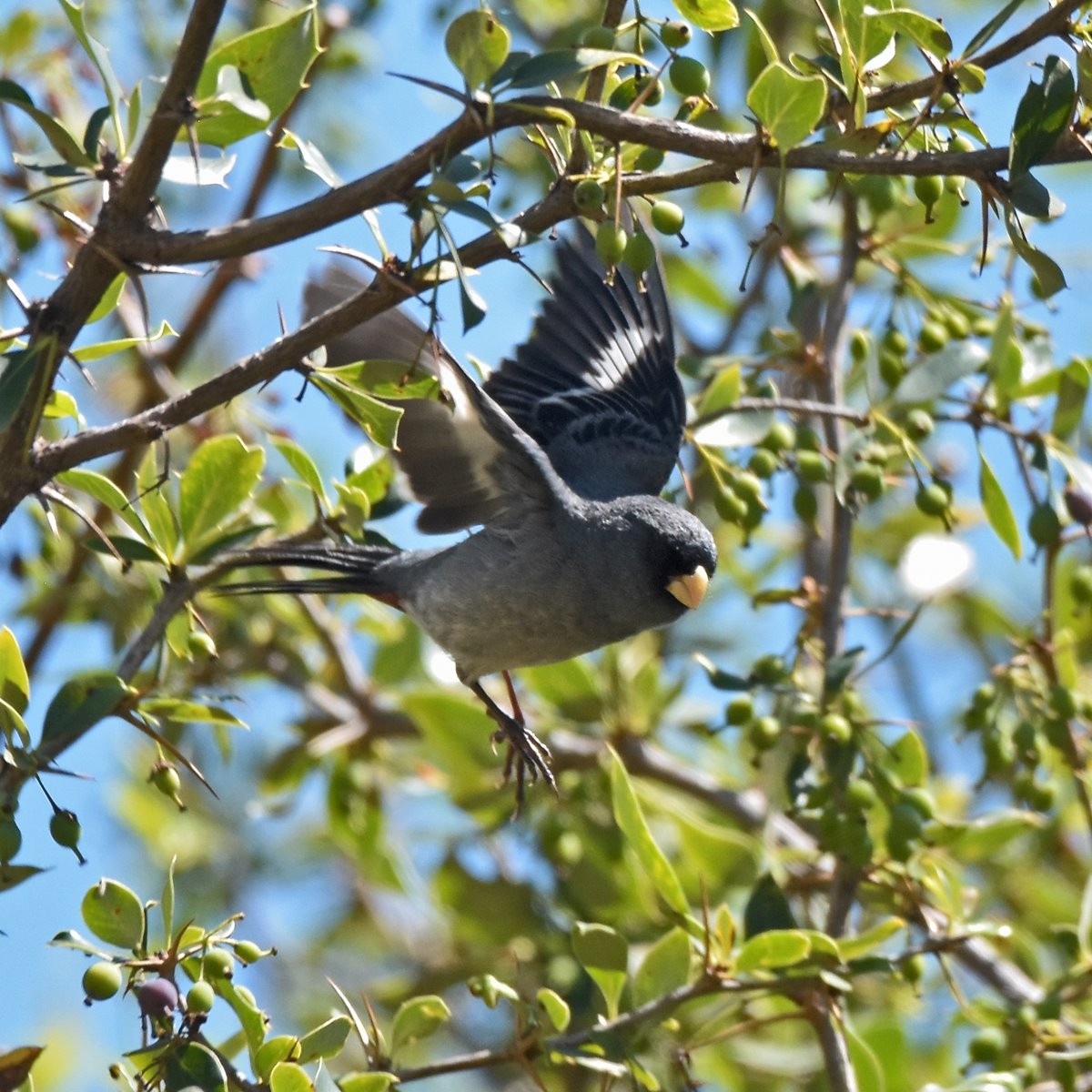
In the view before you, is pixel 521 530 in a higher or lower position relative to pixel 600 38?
lower

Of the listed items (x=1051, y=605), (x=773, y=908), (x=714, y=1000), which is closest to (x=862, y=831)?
(x=773, y=908)

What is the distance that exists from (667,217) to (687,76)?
0.21 meters

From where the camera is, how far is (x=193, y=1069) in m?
1.96

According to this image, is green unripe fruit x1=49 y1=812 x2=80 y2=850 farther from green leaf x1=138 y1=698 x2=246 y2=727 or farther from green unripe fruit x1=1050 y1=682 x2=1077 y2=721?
green unripe fruit x1=1050 y1=682 x2=1077 y2=721

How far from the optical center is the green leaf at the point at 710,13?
7.06 ft

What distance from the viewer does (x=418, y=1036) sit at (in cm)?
241

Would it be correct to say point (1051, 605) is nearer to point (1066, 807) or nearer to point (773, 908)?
point (773, 908)

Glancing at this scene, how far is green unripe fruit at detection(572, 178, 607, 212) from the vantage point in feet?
6.72

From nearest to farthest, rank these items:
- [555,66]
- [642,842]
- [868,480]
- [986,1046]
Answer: [555,66], [642,842], [986,1046], [868,480]

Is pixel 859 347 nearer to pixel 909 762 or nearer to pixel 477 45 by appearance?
pixel 909 762

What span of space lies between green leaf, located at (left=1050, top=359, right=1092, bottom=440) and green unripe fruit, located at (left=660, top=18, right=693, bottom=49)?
1401mm

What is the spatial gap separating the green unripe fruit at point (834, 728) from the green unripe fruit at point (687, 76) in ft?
4.32

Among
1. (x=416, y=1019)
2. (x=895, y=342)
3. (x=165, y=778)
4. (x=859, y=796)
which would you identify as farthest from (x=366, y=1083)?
(x=895, y=342)

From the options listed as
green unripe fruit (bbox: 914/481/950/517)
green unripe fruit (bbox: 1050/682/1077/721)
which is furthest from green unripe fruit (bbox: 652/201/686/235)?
green unripe fruit (bbox: 1050/682/1077/721)
